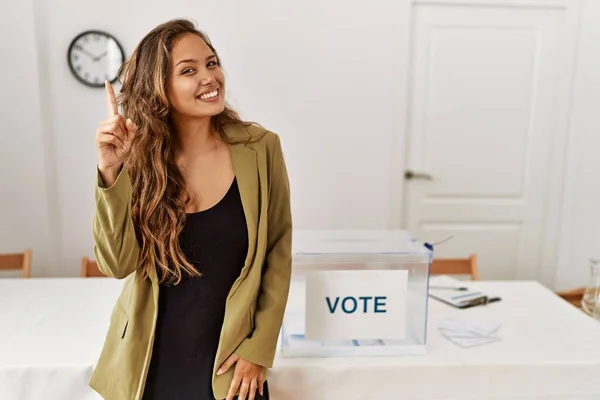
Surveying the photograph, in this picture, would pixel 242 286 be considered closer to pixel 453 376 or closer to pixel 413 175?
pixel 453 376

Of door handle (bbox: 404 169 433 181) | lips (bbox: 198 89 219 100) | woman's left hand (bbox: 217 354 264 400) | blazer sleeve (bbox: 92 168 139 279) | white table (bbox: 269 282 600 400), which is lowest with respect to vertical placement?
white table (bbox: 269 282 600 400)

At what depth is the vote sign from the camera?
146cm

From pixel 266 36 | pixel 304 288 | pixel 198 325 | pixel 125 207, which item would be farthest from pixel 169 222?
pixel 266 36

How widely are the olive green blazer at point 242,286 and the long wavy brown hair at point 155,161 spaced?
0.04 meters

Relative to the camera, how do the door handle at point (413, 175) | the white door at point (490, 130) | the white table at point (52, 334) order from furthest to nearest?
the door handle at point (413, 175), the white door at point (490, 130), the white table at point (52, 334)

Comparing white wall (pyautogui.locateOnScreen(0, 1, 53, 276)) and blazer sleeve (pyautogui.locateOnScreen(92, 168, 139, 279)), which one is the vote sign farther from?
white wall (pyautogui.locateOnScreen(0, 1, 53, 276))

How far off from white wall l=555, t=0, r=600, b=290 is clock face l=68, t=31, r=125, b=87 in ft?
8.62

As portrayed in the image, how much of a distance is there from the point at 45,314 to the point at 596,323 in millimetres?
1758

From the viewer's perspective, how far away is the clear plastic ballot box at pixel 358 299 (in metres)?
1.47

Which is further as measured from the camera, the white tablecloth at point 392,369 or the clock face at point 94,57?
the clock face at point 94,57

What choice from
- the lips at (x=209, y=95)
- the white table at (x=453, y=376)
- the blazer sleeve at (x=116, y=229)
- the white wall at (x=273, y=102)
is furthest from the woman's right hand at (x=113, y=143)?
the white wall at (x=273, y=102)

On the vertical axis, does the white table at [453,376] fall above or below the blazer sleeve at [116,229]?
below

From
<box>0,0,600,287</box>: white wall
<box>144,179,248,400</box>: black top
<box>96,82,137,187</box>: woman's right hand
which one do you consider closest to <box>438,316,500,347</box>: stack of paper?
<box>144,179,248,400</box>: black top

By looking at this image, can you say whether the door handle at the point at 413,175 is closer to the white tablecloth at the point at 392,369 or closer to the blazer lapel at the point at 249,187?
the white tablecloth at the point at 392,369
